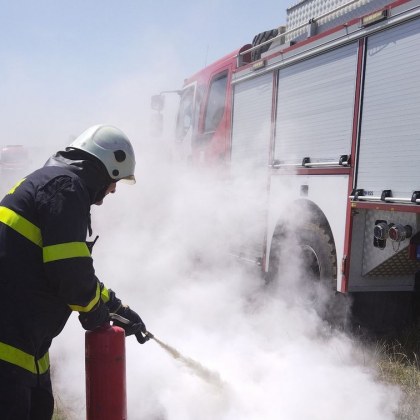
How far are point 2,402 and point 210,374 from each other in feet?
5.09

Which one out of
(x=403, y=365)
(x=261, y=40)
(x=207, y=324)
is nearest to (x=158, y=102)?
(x=261, y=40)

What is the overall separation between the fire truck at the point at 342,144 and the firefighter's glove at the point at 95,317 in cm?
207

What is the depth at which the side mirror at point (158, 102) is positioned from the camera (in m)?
7.73

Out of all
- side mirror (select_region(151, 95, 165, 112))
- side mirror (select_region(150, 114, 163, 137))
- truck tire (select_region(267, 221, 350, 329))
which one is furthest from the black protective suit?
side mirror (select_region(150, 114, 163, 137))

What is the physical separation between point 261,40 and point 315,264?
9.18 ft

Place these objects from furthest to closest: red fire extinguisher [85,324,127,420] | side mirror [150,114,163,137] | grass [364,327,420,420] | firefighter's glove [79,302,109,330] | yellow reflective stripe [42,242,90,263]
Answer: side mirror [150,114,163,137] < grass [364,327,420,420] < red fire extinguisher [85,324,127,420] < firefighter's glove [79,302,109,330] < yellow reflective stripe [42,242,90,263]

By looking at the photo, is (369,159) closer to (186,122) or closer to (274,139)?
(274,139)

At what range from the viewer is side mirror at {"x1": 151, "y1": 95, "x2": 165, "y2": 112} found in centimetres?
773

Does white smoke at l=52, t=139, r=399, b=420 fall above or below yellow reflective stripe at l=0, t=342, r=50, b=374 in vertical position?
below

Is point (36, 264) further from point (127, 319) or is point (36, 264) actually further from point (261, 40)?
point (261, 40)

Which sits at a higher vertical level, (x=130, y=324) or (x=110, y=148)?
(x=110, y=148)

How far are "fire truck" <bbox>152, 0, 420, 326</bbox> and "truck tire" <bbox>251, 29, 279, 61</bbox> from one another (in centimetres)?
2

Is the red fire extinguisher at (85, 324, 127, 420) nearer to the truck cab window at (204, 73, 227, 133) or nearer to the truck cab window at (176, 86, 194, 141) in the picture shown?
the truck cab window at (204, 73, 227, 133)

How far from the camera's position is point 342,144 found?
4160mm
